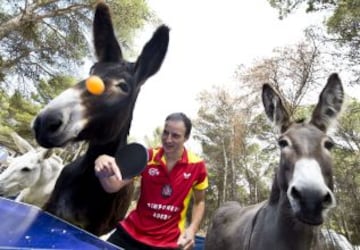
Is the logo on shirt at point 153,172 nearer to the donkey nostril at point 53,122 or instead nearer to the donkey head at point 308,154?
the donkey head at point 308,154

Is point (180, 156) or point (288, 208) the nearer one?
point (288, 208)

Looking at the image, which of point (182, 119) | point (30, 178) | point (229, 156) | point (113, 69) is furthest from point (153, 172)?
point (229, 156)

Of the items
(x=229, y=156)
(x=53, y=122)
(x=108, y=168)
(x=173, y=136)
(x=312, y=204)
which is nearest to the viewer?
(x=108, y=168)

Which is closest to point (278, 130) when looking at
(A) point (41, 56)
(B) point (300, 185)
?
(B) point (300, 185)

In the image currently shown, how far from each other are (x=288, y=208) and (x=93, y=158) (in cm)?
173

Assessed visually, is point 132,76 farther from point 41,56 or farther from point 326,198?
point 41,56

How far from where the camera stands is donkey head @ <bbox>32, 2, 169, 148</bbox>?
2.51m

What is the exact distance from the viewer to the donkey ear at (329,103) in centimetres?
377

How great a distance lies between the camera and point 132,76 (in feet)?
10.5

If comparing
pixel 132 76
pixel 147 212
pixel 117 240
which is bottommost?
pixel 117 240

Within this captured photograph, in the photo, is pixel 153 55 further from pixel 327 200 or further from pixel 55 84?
pixel 55 84

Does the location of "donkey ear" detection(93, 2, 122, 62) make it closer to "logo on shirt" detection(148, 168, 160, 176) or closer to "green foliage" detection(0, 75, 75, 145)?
"logo on shirt" detection(148, 168, 160, 176)

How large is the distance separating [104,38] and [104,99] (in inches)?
30.8

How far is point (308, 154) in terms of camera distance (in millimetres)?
3146
